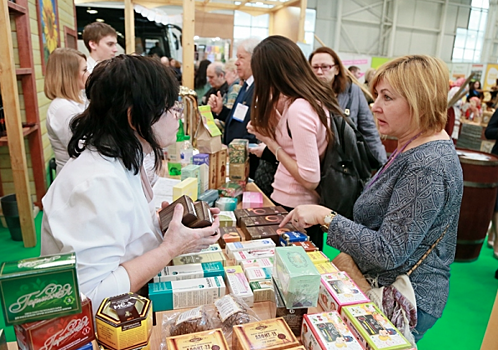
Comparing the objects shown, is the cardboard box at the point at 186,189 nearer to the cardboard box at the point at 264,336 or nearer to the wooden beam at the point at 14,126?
the cardboard box at the point at 264,336

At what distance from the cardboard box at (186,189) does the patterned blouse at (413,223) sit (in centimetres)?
79

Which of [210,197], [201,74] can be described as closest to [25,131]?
[210,197]

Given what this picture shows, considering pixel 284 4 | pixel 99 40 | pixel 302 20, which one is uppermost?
pixel 284 4

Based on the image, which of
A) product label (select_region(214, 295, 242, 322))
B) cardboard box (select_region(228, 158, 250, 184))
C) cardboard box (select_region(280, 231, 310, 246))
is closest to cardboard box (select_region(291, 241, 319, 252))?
cardboard box (select_region(280, 231, 310, 246))

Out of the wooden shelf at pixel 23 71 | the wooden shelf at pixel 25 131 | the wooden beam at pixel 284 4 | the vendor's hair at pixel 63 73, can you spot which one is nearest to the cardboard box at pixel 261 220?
the vendor's hair at pixel 63 73

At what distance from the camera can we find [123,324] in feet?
3.00

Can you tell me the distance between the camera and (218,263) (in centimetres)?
148

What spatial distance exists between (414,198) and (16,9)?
3.92 metres

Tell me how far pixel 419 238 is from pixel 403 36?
17285 millimetres

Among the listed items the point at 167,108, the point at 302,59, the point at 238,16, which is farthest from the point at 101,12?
the point at 167,108

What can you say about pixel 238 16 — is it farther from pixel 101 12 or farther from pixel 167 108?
pixel 167 108

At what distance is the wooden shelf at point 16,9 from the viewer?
133 inches

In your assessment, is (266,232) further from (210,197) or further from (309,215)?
(210,197)

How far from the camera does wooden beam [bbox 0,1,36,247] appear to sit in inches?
125
